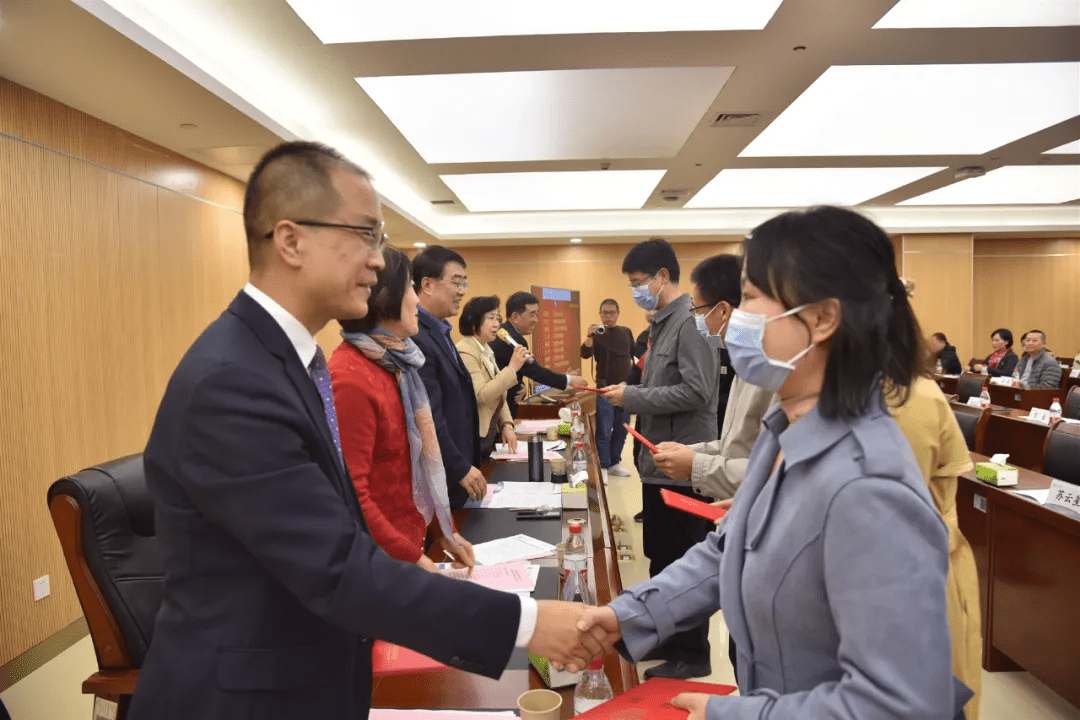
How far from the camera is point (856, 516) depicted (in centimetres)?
79

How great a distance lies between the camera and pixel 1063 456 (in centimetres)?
322

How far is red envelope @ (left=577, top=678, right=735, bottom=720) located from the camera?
3.14 ft

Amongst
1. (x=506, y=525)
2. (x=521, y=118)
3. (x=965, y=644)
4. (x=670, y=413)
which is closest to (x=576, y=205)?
(x=521, y=118)

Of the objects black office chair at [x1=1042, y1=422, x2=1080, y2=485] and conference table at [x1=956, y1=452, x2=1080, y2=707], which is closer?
conference table at [x1=956, y1=452, x2=1080, y2=707]

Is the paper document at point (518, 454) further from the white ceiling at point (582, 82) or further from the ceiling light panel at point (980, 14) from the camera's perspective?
the ceiling light panel at point (980, 14)

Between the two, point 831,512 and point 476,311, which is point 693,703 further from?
point 476,311

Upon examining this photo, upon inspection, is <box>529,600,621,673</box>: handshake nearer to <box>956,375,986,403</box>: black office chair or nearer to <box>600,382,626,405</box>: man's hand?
<box>600,382,626,405</box>: man's hand

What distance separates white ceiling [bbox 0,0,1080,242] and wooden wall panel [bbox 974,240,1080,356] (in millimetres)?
5221

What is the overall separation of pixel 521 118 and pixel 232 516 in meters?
4.75

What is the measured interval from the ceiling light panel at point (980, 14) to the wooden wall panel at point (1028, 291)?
31.6 ft

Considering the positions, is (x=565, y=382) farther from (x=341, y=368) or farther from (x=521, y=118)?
(x=341, y=368)

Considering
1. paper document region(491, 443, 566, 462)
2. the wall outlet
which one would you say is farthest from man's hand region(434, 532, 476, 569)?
the wall outlet

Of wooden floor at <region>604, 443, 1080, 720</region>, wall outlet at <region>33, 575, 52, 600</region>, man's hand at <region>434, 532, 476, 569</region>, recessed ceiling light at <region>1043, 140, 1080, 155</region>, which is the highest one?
recessed ceiling light at <region>1043, 140, 1080, 155</region>

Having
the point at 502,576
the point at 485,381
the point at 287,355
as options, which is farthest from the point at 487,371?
the point at 287,355
